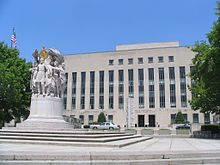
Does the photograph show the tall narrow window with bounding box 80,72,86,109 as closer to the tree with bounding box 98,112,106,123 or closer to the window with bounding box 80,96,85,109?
the window with bounding box 80,96,85,109

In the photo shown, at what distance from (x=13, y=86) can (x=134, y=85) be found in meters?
46.7

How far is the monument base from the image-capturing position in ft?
58.4

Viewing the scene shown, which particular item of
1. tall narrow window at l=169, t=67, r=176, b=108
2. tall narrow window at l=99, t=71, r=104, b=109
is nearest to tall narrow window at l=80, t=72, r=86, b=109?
tall narrow window at l=99, t=71, r=104, b=109

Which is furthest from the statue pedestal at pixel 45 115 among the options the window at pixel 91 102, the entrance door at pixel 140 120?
the window at pixel 91 102

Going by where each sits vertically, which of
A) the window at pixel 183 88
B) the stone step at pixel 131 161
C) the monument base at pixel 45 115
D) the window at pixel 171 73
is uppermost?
the window at pixel 171 73

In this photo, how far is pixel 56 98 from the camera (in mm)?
19609

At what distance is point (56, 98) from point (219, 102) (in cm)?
1652

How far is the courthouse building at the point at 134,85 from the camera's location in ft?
225

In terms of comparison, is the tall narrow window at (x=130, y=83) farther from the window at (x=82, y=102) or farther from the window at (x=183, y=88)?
the window at (x=82, y=102)

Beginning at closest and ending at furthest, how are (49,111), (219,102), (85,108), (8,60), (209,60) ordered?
(49,111), (209,60), (219,102), (8,60), (85,108)

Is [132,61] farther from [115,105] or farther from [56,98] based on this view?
[56,98]

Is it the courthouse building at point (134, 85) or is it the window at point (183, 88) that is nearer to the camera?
the window at point (183, 88)

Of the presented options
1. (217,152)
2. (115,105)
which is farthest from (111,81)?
(217,152)

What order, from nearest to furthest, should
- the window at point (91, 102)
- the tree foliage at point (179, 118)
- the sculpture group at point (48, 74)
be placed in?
the sculpture group at point (48, 74) < the tree foliage at point (179, 118) < the window at point (91, 102)
